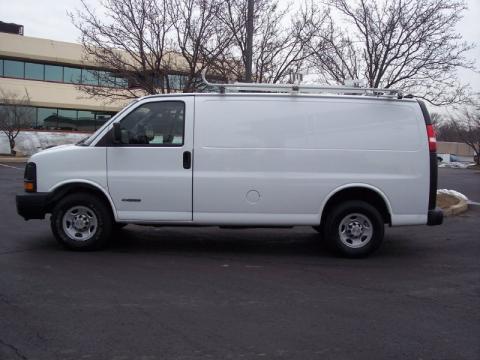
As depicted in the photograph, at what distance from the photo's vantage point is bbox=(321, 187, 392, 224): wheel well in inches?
282

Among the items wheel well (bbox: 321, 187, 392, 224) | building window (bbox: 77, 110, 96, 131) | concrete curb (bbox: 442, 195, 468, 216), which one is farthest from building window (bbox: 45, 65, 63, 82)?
wheel well (bbox: 321, 187, 392, 224)

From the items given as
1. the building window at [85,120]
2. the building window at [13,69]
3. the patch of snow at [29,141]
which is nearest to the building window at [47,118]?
the patch of snow at [29,141]

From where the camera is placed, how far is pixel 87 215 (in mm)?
7234

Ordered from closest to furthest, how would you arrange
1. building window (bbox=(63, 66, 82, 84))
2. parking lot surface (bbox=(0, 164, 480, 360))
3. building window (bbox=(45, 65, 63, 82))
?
parking lot surface (bbox=(0, 164, 480, 360)) → building window (bbox=(45, 65, 63, 82)) → building window (bbox=(63, 66, 82, 84))

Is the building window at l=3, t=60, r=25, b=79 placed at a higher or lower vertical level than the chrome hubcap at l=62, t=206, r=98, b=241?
higher

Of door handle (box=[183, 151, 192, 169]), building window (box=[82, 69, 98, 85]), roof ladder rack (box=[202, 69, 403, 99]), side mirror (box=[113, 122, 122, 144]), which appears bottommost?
door handle (box=[183, 151, 192, 169])

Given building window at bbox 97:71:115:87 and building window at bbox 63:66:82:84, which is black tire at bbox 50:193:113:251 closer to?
building window at bbox 97:71:115:87

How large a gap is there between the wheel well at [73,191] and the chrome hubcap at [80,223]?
24 centimetres

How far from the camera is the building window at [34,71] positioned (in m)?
39.5

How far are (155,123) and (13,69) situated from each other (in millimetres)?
36635

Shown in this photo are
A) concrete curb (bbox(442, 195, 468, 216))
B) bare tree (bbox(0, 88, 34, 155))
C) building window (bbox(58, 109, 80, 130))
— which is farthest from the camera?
building window (bbox(58, 109, 80, 130))

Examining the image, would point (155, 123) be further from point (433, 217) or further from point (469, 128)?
point (469, 128)

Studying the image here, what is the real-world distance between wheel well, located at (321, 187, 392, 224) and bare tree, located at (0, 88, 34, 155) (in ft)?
106

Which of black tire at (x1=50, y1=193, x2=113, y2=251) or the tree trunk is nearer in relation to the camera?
black tire at (x1=50, y1=193, x2=113, y2=251)
